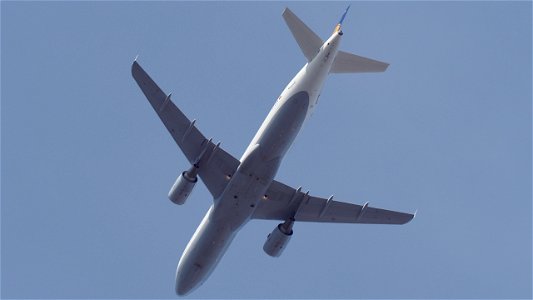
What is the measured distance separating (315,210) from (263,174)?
578cm

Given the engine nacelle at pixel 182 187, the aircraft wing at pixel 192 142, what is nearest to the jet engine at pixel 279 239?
the aircraft wing at pixel 192 142

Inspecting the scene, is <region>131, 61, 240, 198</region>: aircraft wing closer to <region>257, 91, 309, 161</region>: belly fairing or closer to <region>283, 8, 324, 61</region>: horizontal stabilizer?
<region>257, 91, 309, 161</region>: belly fairing

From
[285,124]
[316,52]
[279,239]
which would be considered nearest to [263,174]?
[285,124]

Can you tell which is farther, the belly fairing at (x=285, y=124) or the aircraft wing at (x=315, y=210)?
the aircraft wing at (x=315, y=210)

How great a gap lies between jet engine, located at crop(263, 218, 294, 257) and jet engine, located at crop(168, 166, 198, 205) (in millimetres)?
5616

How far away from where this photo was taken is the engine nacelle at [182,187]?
45250 millimetres

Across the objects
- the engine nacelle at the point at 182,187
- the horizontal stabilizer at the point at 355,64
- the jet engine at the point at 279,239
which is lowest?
the jet engine at the point at 279,239

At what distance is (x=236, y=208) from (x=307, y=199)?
15.0ft

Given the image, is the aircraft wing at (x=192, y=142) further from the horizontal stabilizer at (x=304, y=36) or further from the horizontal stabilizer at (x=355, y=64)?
the horizontal stabilizer at (x=355, y=64)

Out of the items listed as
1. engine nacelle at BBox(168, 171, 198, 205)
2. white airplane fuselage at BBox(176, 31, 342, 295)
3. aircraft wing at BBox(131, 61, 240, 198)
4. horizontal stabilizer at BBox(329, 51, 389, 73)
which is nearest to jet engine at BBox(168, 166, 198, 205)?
engine nacelle at BBox(168, 171, 198, 205)

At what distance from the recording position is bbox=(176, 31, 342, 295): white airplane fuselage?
41.2m

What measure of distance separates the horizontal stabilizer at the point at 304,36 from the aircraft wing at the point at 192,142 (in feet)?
23.9

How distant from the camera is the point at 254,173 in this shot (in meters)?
42.9

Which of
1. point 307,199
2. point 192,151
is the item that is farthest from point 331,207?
point 192,151
